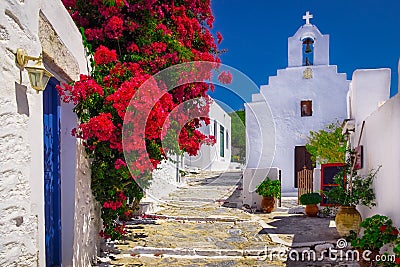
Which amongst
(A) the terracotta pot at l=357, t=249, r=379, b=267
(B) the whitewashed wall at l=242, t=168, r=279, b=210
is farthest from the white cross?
(A) the terracotta pot at l=357, t=249, r=379, b=267

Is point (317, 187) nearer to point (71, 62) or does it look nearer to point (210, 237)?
point (210, 237)

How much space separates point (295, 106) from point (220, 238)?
33.0 feet

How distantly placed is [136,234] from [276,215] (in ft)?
14.5

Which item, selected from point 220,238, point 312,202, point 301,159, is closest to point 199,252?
point 220,238


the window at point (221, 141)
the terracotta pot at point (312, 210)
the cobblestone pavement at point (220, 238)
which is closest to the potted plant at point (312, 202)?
the terracotta pot at point (312, 210)

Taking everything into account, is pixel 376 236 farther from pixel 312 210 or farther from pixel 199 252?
pixel 312 210

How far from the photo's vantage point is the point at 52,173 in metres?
4.08

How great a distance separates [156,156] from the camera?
4848 millimetres

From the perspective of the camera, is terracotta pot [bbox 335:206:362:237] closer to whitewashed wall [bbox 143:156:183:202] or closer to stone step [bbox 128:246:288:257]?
stone step [bbox 128:246:288:257]

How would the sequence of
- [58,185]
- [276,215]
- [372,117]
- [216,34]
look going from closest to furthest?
1. [58,185]
2. [372,117]
3. [216,34]
4. [276,215]

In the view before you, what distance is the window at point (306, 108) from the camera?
15.5m

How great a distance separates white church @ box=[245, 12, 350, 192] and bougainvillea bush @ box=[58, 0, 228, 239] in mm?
9583

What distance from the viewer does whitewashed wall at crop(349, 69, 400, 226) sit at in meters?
4.45

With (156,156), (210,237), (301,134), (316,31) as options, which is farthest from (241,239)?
(316,31)
